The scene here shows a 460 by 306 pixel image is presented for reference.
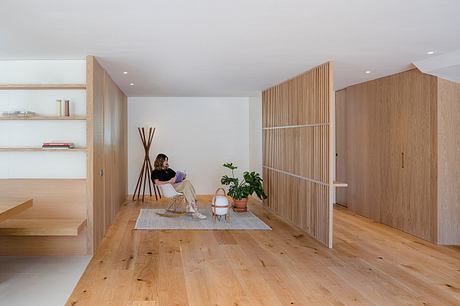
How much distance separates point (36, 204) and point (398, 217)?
5.00 meters

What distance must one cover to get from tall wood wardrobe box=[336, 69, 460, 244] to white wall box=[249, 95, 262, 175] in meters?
1.98

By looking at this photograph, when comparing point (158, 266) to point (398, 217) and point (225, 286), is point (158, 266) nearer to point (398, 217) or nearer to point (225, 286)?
point (225, 286)

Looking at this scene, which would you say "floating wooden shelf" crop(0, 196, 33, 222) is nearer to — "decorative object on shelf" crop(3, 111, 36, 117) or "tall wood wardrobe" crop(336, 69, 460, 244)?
"decorative object on shelf" crop(3, 111, 36, 117)

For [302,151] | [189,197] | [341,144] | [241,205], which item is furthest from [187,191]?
[341,144]

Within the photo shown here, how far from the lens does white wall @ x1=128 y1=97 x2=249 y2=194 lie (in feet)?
29.1

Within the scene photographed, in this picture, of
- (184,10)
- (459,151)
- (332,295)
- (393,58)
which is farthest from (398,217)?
(184,10)

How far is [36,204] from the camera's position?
438cm

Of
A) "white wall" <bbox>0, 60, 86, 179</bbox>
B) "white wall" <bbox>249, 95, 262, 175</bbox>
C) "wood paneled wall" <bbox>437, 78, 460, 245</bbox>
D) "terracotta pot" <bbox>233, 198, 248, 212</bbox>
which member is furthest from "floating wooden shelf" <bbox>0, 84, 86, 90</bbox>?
"white wall" <bbox>249, 95, 262, 175</bbox>

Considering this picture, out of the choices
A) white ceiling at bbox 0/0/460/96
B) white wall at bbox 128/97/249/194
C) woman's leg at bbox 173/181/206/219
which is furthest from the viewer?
white wall at bbox 128/97/249/194

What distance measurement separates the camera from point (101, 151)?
4.95 metres

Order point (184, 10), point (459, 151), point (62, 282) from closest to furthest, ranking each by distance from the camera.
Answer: point (184, 10), point (62, 282), point (459, 151)

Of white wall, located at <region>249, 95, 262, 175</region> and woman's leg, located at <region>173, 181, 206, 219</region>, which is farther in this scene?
white wall, located at <region>249, 95, 262, 175</region>

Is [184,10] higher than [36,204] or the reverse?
higher

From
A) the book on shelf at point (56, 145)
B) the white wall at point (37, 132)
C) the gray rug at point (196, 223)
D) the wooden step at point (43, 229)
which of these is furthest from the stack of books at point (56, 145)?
the gray rug at point (196, 223)
